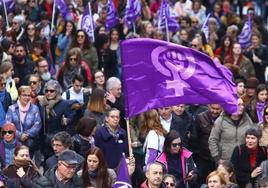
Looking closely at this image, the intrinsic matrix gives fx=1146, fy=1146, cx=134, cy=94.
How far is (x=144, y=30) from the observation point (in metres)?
21.8

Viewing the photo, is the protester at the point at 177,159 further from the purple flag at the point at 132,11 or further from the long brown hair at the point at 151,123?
the purple flag at the point at 132,11

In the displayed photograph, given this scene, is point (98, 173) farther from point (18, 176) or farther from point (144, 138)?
point (144, 138)

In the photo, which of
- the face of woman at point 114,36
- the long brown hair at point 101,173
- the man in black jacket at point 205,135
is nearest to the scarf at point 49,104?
the man in black jacket at point 205,135

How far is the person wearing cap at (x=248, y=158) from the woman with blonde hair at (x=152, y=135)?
100 centimetres

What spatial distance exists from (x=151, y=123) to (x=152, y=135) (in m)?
0.33

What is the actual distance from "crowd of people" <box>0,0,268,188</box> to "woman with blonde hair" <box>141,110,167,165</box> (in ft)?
0.04

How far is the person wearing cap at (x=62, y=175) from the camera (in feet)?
41.4

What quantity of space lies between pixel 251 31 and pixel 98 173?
9551 millimetres

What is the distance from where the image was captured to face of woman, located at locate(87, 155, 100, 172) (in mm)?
13250

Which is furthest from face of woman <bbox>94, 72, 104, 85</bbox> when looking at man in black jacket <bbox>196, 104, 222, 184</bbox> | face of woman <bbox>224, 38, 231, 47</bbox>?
face of woman <bbox>224, 38, 231, 47</bbox>

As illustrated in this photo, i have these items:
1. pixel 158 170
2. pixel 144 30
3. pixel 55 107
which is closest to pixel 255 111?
pixel 55 107

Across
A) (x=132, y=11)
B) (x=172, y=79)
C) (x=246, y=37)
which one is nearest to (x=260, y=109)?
(x=172, y=79)

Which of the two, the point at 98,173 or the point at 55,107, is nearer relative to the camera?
the point at 98,173

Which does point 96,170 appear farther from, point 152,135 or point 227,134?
point 227,134
